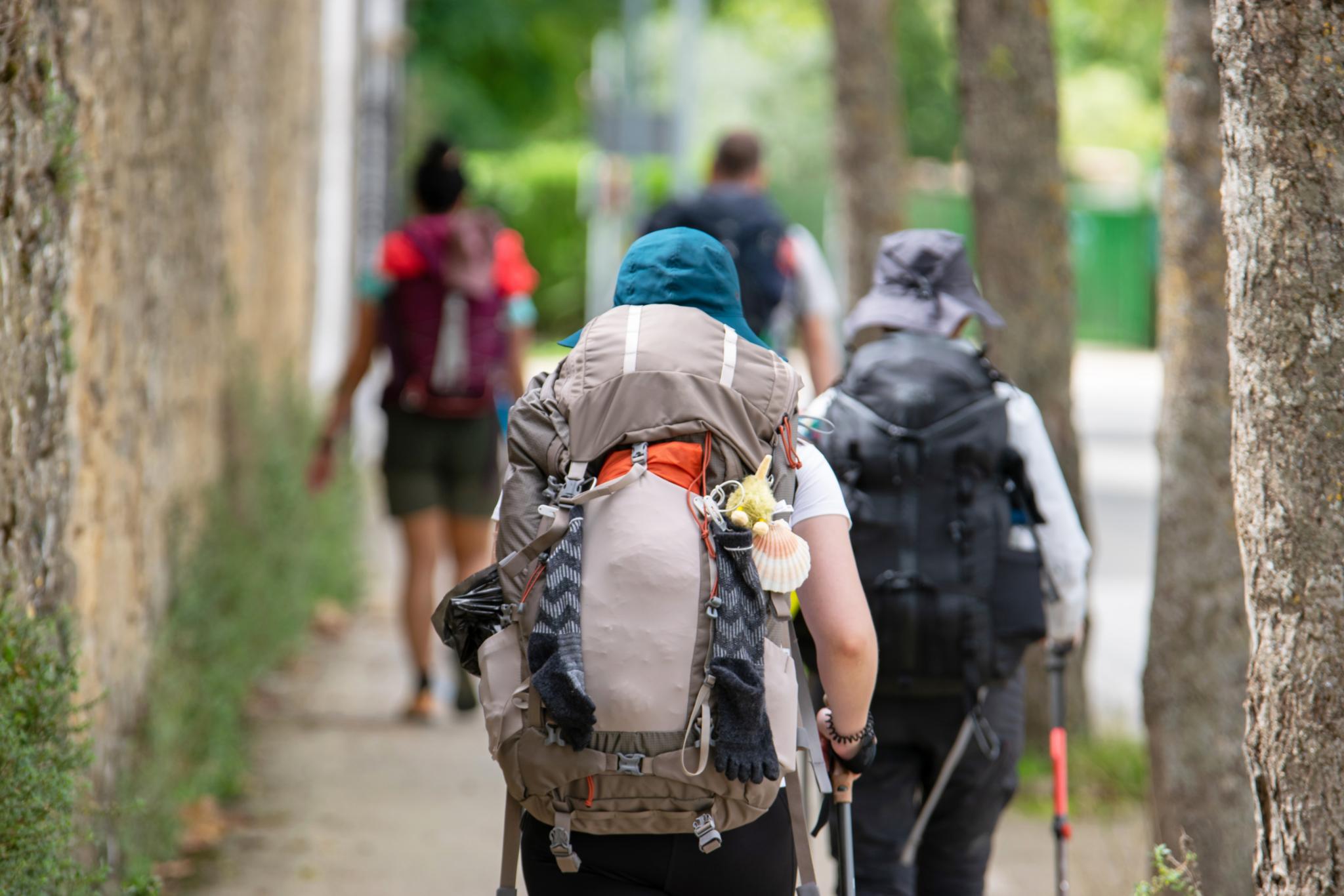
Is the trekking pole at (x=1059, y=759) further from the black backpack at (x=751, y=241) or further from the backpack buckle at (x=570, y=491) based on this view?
the black backpack at (x=751, y=241)

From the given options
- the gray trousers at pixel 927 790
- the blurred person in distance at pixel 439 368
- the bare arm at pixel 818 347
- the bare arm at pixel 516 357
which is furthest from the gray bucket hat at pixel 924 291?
the bare arm at pixel 516 357

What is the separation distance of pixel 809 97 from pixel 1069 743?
3560cm

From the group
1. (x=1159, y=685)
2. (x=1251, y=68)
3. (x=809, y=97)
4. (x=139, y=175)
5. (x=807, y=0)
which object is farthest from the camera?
(x=809, y=97)

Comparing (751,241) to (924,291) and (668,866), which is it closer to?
(924,291)

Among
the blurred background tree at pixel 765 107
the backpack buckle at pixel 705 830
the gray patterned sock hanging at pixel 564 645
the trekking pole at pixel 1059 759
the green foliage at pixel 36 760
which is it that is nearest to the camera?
the gray patterned sock hanging at pixel 564 645

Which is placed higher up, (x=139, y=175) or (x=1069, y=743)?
(x=139, y=175)

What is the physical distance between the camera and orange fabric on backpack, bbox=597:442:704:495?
2645 mm

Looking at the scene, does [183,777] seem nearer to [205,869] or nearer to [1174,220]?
[205,869]

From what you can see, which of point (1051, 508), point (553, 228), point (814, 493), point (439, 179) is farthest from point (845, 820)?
point (553, 228)

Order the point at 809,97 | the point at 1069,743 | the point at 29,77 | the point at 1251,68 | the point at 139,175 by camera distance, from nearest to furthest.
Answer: the point at 1251,68, the point at 29,77, the point at 139,175, the point at 1069,743, the point at 809,97

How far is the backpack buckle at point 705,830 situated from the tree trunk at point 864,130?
5651mm

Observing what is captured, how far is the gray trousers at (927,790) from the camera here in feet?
12.3

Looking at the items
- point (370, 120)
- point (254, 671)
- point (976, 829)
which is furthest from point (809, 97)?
point (976, 829)

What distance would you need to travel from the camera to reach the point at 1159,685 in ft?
14.2
